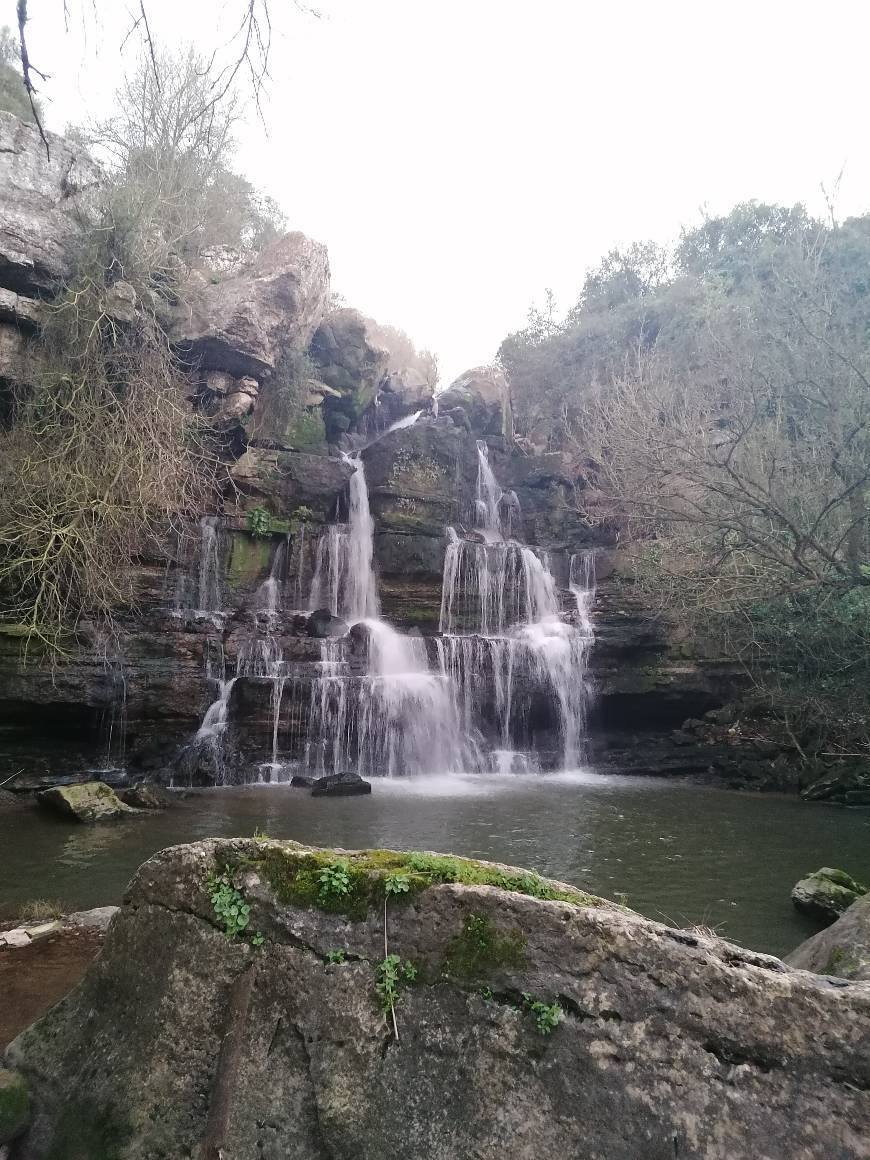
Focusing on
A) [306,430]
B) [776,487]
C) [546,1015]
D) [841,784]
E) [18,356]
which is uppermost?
[306,430]

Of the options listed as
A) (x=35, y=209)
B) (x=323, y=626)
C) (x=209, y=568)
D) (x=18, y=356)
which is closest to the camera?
(x=18, y=356)

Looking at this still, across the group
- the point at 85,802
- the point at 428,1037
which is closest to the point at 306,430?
the point at 85,802

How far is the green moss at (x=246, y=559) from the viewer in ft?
56.9

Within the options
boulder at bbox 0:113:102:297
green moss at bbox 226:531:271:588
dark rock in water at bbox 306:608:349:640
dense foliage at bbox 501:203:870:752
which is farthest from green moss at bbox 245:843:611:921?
boulder at bbox 0:113:102:297

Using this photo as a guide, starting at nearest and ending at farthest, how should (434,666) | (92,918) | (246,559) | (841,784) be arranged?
(92,918), (841,784), (434,666), (246,559)

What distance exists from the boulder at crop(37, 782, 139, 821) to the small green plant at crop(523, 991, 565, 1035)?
8.58 metres

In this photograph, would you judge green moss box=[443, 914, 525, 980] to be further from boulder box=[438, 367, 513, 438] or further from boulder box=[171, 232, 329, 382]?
boulder box=[438, 367, 513, 438]

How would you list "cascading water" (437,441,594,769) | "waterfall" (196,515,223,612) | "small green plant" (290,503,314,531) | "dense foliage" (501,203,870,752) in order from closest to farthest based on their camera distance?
"dense foliage" (501,203,870,752), "cascading water" (437,441,594,769), "waterfall" (196,515,223,612), "small green plant" (290,503,314,531)

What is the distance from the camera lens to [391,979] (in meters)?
2.32

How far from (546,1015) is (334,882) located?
84 cm

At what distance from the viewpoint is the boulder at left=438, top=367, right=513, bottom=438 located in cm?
2700

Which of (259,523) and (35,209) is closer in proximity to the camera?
(35,209)

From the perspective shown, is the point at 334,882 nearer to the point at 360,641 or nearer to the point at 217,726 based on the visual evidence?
the point at 217,726

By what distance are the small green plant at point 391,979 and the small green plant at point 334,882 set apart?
28 cm
